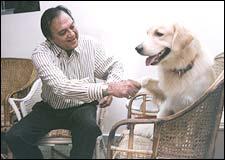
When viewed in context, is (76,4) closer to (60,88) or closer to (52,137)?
(60,88)

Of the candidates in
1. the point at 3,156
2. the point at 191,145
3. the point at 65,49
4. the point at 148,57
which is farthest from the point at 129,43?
the point at 3,156

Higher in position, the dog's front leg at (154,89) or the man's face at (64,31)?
the man's face at (64,31)

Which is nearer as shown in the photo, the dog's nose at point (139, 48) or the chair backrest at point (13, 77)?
the dog's nose at point (139, 48)

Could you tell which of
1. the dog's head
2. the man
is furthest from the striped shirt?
the dog's head

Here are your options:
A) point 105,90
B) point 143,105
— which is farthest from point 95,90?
point 143,105

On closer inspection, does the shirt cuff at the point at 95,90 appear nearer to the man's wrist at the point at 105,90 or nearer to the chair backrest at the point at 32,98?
the man's wrist at the point at 105,90

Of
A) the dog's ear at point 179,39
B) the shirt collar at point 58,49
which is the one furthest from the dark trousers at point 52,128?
the dog's ear at point 179,39

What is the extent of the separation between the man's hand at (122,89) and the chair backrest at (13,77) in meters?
0.25

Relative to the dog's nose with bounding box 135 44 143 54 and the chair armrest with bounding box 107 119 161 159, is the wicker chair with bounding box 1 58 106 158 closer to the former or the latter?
the chair armrest with bounding box 107 119 161 159

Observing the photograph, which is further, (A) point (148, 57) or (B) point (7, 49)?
(B) point (7, 49)

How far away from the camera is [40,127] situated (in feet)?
2.80

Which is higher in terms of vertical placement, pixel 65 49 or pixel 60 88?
pixel 65 49

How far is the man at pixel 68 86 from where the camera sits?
31.8 inches

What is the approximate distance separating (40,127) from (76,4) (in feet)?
1.18
